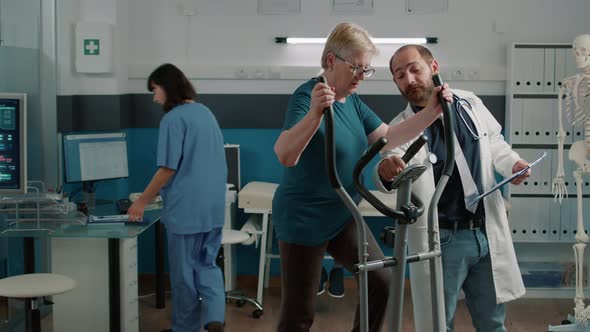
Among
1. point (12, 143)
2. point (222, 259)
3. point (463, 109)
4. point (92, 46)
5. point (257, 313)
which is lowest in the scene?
point (257, 313)

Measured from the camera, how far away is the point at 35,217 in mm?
3785

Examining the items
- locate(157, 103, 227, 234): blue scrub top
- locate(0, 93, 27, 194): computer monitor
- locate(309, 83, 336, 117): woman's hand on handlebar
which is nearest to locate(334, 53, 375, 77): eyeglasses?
locate(309, 83, 336, 117): woman's hand on handlebar

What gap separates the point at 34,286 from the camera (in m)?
3.34

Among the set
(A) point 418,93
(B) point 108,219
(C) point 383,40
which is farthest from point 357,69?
(C) point 383,40

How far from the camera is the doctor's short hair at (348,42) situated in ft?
8.06

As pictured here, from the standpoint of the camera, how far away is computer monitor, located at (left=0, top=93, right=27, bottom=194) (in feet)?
12.2

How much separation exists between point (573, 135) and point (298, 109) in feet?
9.91

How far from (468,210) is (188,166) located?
1.61 m

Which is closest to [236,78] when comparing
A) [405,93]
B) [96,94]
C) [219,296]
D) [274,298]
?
[96,94]

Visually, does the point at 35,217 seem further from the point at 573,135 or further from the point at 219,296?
the point at 573,135

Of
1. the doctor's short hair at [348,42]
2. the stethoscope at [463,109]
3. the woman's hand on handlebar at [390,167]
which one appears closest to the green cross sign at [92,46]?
the doctor's short hair at [348,42]

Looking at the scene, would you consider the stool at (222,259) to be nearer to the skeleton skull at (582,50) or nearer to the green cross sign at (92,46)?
the green cross sign at (92,46)

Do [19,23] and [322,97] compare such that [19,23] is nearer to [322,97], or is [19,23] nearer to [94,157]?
[94,157]

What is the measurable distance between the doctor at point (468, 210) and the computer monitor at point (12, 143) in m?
1.87
